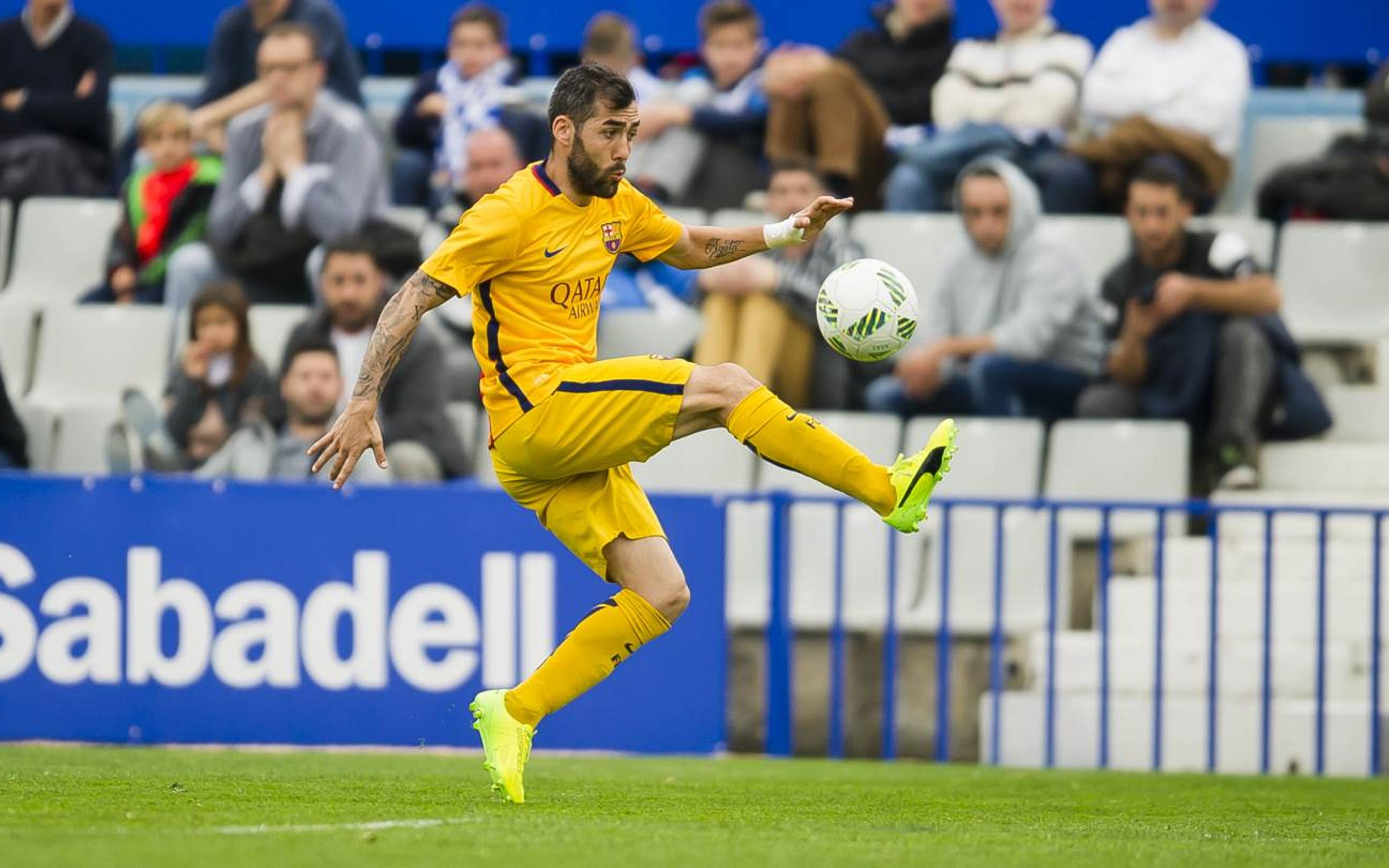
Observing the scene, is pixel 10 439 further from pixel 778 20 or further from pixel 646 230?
pixel 778 20

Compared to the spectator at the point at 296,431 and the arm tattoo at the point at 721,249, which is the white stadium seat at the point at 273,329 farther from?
the arm tattoo at the point at 721,249

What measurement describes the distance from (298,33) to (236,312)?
2.16 meters

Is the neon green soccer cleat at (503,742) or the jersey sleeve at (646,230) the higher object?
the jersey sleeve at (646,230)

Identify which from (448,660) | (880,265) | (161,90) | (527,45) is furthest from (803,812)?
(161,90)

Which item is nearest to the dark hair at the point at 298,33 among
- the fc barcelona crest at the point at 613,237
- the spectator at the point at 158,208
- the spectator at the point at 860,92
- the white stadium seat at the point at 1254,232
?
the spectator at the point at 158,208

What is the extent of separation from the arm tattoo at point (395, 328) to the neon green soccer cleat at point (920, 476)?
5.32 ft

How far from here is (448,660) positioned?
10742mm

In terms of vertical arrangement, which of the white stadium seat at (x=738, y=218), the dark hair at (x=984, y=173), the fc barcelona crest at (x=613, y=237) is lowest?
the fc barcelona crest at (x=613, y=237)

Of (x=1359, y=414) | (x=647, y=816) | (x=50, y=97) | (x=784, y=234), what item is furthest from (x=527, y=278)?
(x=50, y=97)

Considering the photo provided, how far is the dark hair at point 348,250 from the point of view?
1235 centimetres

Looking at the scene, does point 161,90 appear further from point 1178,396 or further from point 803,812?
point 803,812

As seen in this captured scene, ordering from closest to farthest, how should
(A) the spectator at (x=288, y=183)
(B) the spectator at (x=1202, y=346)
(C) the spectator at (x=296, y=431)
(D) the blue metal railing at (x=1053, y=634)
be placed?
(D) the blue metal railing at (x=1053, y=634), (C) the spectator at (x=296, y=431), (B) the spectator at (x=1202, y=346), (A) the spectator at (x=288, y=183)

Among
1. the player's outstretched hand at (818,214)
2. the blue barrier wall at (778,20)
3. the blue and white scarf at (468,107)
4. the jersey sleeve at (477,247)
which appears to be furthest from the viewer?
the blue barrier wall at (778,20)

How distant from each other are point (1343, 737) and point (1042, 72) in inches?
190
